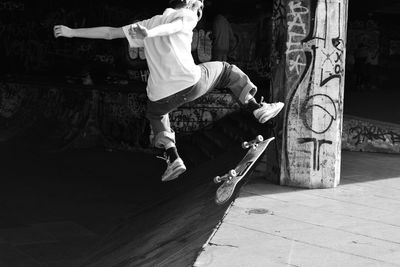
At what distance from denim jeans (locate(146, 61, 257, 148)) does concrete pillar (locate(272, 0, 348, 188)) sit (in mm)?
3178

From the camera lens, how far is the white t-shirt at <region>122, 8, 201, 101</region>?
14.7 feet

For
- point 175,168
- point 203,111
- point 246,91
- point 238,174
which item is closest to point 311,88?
point 238,174

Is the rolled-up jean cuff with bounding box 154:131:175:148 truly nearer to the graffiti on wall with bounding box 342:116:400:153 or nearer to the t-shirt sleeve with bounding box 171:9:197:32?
the t-shirt sleeve with bounding box 171:9:197:32

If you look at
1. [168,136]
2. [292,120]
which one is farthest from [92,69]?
[168,136]

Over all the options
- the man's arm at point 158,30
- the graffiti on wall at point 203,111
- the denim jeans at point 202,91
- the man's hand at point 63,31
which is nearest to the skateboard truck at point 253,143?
the denim jeans at point 202,91

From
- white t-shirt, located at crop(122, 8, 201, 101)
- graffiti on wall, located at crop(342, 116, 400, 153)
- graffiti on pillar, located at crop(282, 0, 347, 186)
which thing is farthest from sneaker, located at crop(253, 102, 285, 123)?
graffiti on wall, located at crop(342, 116, 400, 153)

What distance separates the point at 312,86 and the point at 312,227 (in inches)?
103

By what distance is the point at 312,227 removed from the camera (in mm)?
6238

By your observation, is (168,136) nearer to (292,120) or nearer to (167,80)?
(167,80)

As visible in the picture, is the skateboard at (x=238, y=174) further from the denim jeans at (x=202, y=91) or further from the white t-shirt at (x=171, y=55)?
the white t-shirt at (x=171, y=55)

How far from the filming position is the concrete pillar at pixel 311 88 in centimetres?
798

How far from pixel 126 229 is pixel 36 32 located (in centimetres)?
1698

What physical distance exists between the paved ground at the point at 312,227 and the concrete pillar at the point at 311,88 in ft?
1.24

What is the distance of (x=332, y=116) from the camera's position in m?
8.16
